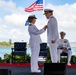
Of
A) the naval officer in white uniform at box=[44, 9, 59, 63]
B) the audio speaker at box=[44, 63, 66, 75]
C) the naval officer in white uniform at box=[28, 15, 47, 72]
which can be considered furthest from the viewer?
the naval officer in white uniform at box=[28, 15, 47, 72]

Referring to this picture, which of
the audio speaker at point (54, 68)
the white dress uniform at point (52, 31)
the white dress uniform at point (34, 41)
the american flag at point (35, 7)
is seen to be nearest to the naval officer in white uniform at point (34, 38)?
the white dress uniform at point (34, 41)

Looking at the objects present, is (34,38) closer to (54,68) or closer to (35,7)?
(54,68)

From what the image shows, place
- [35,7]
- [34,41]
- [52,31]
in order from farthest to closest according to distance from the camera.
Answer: [35,7]
[34,41]
[52,31]

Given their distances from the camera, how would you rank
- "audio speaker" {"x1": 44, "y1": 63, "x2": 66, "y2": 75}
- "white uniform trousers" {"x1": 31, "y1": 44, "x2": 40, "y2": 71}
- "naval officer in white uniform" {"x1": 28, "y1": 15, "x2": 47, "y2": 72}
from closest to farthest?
"audio speaker" {"x1": 44, "y1": 63, "x2": 66, "y2": 75} → "naval officer in white uniform" {"x1": 28, "y1": 15, "x2": 47, "y2": 72} → "white uniform trousers" {"x1": 31, "y1": 44, "x2": 40, "y2": 71}

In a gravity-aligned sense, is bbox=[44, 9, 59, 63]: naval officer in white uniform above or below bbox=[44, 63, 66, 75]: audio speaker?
above

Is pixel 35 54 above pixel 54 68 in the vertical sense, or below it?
above

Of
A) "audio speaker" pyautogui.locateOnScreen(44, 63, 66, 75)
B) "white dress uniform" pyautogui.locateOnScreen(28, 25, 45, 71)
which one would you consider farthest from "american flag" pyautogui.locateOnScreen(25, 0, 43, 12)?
"audio speaker" pyautogui.locateOnScreen(44, 63, 66, 75)

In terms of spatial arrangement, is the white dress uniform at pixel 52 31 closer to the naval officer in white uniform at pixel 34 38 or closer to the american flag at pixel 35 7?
the naval officer in white uniform at pixel 34 38

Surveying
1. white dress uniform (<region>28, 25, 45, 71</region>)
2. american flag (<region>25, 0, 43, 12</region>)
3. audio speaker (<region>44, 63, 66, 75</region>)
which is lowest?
audio speaker (<region>44, 63, 66, 75</region>)

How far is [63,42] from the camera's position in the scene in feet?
25.6

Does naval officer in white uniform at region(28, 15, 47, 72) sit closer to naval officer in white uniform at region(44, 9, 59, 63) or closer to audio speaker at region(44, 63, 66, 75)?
naval officer in white uniform at region(44, 9, 59, 63)

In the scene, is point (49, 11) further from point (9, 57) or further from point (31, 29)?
point (9, 57)

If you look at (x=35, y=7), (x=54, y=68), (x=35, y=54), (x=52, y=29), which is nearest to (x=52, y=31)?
(x=52, y=29)

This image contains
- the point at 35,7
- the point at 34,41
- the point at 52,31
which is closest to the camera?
the point at 52,31
